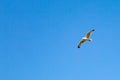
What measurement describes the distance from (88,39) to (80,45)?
8.91 feet

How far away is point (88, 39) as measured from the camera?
1945 inches

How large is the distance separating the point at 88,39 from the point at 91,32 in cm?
148

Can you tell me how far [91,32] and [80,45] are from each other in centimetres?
392

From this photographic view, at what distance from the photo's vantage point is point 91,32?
161 ft

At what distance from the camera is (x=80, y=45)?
5141 cm
